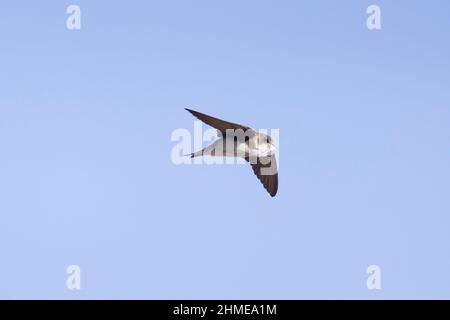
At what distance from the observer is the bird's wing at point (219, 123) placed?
1470 centimetres

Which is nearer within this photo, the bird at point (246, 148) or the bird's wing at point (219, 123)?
the bird's wing at point (219, 123)

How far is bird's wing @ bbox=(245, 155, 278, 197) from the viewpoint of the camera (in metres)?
17.5

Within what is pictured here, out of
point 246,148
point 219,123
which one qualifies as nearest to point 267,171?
point 246,148

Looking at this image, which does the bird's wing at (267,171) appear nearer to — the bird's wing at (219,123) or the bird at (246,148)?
the bird at (246,148)

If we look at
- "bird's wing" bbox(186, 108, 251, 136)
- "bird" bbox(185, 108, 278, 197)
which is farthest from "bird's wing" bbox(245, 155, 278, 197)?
"bird's wing" bbox(186, 108, 251, 136)

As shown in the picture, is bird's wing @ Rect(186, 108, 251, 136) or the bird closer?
bird's wing @ Rect(186, 108, 251, 136)

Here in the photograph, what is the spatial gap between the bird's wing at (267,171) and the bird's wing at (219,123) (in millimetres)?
2005

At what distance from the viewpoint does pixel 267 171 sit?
17766 mm

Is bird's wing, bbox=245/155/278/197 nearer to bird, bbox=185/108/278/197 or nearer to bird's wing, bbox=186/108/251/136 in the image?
bird, bbox=185/108/278/197

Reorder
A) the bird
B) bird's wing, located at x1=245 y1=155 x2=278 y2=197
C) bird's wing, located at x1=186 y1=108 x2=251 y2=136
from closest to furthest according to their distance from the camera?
bird's wing, located at x1=186 y1=108 x2=251 y2=136
the bird
bird's wing, located at x1=245 y1=155 x2=278 y2=197

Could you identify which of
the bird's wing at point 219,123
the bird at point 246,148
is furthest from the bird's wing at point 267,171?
the bird's wing at point 219,123

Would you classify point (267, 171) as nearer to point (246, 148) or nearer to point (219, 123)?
point (246, 148)
